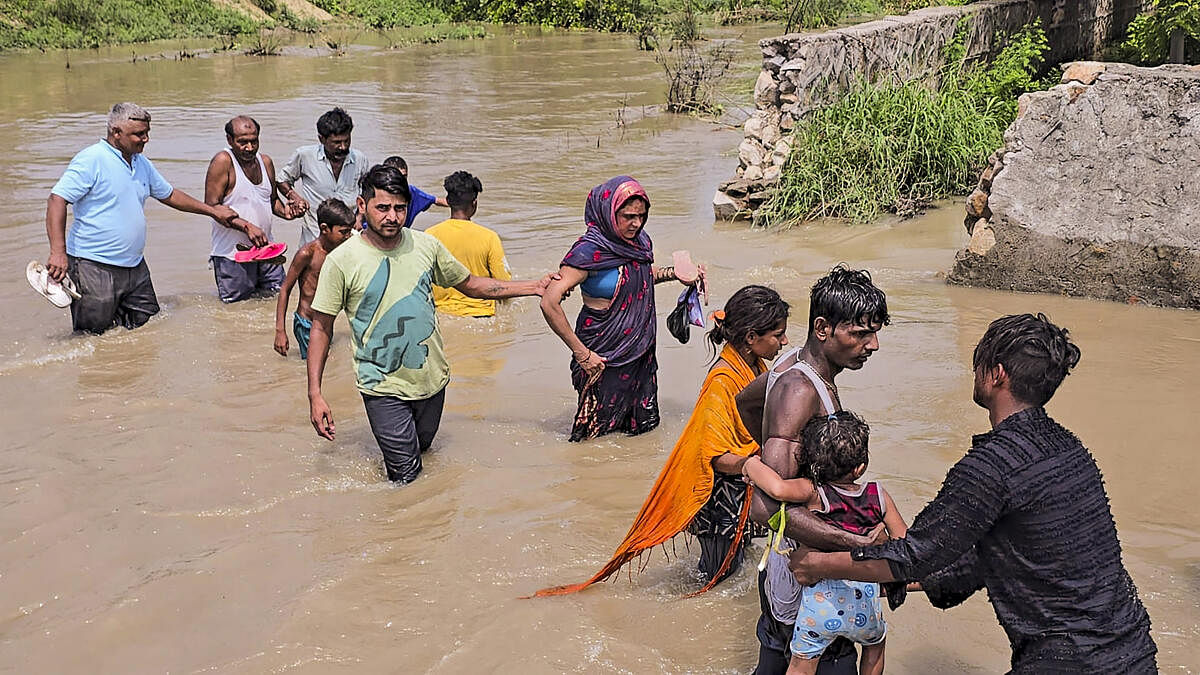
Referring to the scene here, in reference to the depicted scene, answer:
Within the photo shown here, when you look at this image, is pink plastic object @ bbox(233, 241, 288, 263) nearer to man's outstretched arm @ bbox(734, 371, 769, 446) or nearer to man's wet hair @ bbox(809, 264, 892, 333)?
man's outstretched arm @ bbox(734, 371, 769, 446)

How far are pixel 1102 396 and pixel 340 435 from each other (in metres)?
3.81

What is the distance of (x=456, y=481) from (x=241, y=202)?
→ 355cm

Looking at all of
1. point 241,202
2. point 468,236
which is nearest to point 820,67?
point 468,236

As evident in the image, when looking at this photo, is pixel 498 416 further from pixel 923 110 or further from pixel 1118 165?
pixel 923 110

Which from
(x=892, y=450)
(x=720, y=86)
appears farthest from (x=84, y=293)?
(x=720, y=86)

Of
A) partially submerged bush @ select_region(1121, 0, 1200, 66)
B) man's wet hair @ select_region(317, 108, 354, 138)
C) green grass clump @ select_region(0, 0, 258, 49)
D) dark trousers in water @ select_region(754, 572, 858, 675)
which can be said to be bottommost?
dark trousers in water @ select_region(754, 572, 858, 675)

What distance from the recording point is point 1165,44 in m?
10.2

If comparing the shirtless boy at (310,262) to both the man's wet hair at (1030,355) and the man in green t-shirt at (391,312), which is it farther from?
the man's wet hair at (1030,355)

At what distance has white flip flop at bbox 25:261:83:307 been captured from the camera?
6730 mm

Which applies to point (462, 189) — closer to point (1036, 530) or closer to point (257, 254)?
point (257, 254)

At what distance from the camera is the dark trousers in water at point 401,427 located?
16.1 feet

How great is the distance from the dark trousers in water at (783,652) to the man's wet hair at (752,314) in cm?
78

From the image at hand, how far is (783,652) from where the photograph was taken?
3.09m


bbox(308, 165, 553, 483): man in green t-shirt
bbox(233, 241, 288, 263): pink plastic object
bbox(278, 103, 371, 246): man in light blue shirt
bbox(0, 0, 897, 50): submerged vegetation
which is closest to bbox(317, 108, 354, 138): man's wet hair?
bbox(278, 103, 371, 246): man in light blue shirt
